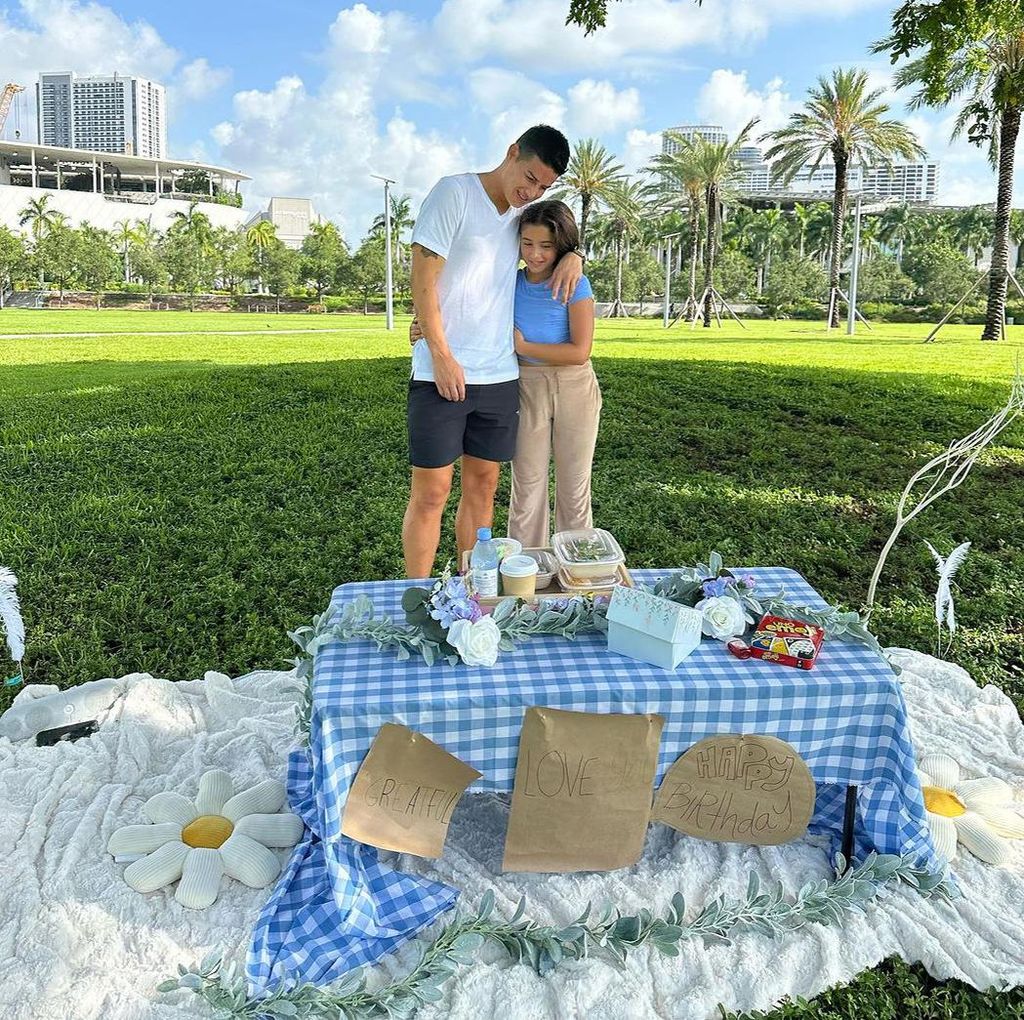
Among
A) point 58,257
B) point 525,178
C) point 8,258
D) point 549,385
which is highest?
point 58,257

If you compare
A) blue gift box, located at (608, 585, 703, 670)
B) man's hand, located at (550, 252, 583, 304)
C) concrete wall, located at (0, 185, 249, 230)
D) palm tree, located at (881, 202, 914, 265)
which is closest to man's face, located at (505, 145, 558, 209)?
man's hand, located at (550, 252, 583, 304)

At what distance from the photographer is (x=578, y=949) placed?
2.12 m

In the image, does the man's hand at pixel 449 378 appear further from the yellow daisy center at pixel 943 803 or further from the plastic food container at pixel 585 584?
the yellow daisy center at pixel 943 803

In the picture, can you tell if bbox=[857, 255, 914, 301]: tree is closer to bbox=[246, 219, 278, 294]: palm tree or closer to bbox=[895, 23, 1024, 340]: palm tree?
bbox=[895, 23, 1024, 340]: palm tree

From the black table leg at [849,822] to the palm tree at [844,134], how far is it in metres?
25.7

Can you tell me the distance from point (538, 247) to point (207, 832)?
2092 millimetres

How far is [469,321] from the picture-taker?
10.2ft

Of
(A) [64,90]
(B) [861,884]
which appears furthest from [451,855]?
(A) [64,90]

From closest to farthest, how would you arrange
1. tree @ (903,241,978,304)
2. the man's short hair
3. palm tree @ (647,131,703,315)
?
the man's short hair → palm tree @ (647,131,703,315) → tree @ (903,241,978,304)

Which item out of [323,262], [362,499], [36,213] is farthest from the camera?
[36,213]

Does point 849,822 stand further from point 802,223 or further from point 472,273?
point 802,223

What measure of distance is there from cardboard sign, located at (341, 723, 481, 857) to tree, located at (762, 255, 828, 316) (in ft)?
137

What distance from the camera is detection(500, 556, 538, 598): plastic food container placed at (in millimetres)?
2443

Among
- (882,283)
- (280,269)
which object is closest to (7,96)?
(280,269)
